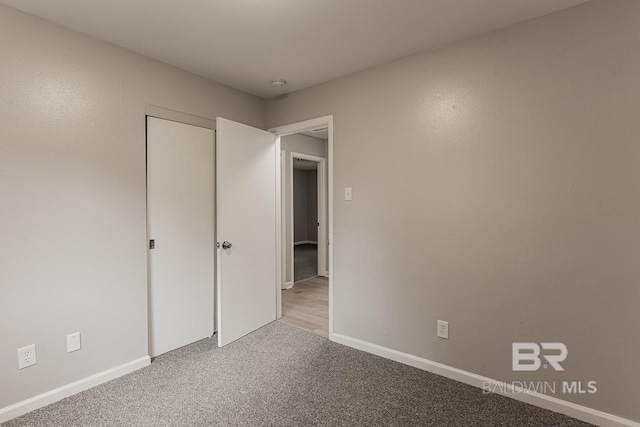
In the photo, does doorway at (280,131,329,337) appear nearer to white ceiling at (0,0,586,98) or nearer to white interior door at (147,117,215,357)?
white ceiling at (0,0,586,98)

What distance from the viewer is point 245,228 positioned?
288cm

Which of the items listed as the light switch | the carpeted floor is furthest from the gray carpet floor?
the carpeted floor

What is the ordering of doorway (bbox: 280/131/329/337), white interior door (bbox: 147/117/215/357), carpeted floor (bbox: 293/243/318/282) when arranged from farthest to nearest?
carpeted floor (bbox: 293/243/318/282) → doorway (bbox: 280/131/329/337) → white interior door (bbox: 147/117/215/357)

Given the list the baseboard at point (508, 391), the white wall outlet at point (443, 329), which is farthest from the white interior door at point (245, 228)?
the white wall outlet at point (443, 329)

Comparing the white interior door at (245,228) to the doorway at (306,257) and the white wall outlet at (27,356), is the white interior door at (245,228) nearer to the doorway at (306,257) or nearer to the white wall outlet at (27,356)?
the doorway at (306,257)

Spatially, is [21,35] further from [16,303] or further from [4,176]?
[16,303]

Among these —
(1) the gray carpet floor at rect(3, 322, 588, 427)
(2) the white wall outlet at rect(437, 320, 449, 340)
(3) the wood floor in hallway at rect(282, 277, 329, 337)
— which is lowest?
(1) the gray carpet floor at rect(3, 322, 588, 427)

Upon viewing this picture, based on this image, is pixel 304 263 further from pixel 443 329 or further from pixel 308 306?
pixel 443 329

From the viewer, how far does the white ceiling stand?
5.60ft

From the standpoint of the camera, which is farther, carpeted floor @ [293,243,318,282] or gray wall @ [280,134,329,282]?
carpeted floor @ [293,243,318,282]

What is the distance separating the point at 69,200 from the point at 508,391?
10.6 feet

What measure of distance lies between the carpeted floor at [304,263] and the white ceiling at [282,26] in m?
3.68

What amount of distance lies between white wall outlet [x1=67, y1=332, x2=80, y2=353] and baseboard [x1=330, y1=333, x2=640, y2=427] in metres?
2.08

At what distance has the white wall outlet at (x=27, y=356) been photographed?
179cm
